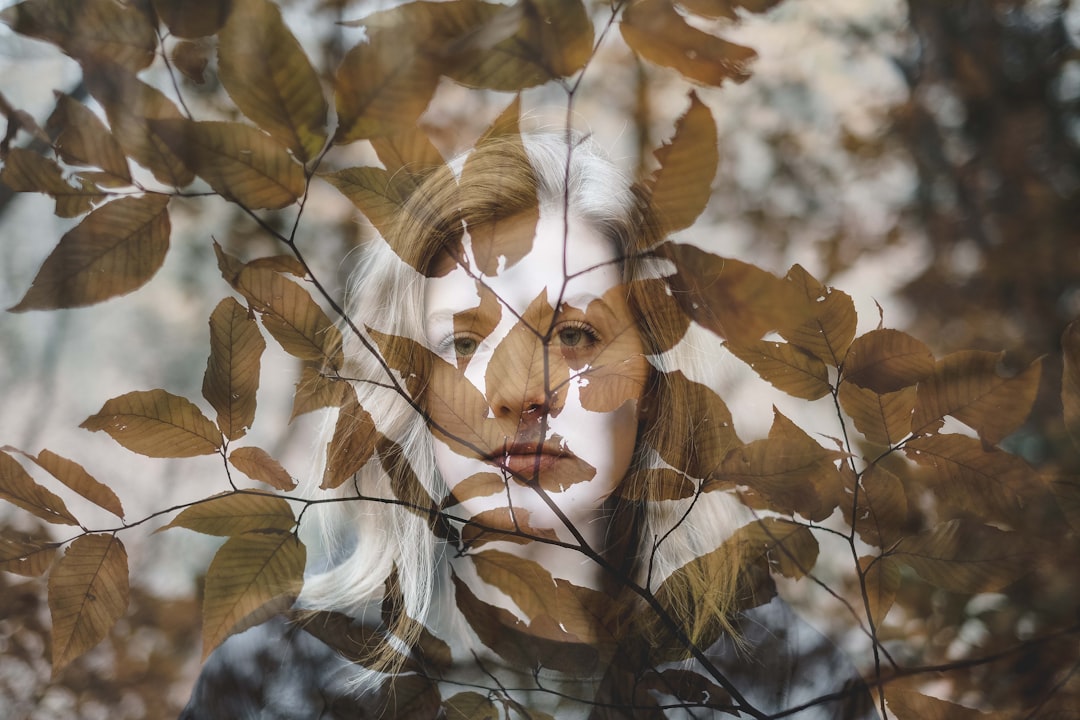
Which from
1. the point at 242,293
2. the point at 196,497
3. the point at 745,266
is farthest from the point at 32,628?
the point at 745,266

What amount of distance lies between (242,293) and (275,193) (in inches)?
2.3

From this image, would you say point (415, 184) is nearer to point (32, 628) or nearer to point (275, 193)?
point (275, 193)

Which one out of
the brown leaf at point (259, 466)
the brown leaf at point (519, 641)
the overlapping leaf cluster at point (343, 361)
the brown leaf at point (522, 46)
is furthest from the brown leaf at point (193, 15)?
the brown leaf at point (519, 641)

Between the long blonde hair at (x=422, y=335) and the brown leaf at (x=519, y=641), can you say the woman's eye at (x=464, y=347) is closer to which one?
the long blonde hair at (x=422, y=335)

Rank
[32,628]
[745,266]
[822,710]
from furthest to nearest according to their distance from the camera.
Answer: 1. [822,710]
2. [32,628]
3. [745,266]

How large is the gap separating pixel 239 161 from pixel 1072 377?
45 cm

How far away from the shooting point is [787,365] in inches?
15.2

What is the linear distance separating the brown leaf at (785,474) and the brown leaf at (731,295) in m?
0.06

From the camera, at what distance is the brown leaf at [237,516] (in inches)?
15.6

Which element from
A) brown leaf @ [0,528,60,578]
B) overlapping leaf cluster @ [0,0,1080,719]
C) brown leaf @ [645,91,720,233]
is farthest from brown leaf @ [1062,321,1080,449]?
brown leaf @ [0,528,60,578]

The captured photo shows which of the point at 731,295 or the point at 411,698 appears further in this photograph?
the point at 411,698

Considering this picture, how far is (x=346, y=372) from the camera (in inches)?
15.8

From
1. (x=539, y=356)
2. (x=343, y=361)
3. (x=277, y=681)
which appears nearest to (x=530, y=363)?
(x=539, y=356)

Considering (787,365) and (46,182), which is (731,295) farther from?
(46,182)
